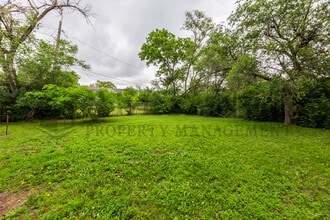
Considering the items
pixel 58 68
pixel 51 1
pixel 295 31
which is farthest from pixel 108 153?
pixel 51 1

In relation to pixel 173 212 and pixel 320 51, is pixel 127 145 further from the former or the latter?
pixel 320 51

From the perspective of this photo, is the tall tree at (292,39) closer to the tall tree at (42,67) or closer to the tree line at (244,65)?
the tree line at (244,65)

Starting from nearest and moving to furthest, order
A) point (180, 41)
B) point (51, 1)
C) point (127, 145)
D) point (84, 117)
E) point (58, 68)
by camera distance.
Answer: point (127, 145) → point (51, 1) → point (58, 68) → point (84, 117) → point (180, 41)

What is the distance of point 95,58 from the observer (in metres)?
17.7

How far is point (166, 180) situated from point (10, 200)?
251 cm

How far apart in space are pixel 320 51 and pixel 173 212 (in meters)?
8.71

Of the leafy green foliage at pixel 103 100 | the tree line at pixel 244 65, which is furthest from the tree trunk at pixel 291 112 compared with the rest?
the leafy green foliage at pixel 103 100

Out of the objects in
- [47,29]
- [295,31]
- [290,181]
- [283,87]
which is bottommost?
[290,181]

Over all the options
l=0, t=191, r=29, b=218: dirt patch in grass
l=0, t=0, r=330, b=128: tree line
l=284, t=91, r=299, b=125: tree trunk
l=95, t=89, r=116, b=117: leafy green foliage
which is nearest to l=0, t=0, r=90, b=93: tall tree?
l=0, t=0, r=330, b=128: tree line

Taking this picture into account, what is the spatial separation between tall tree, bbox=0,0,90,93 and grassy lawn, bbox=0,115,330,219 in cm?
568

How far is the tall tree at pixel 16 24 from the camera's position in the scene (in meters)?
6.43

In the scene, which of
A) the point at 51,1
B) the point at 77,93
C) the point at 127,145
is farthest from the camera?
the point at 51,1

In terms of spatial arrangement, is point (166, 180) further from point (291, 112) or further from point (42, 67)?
point (42, 67)

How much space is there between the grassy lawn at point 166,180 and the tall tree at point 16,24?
568cm
